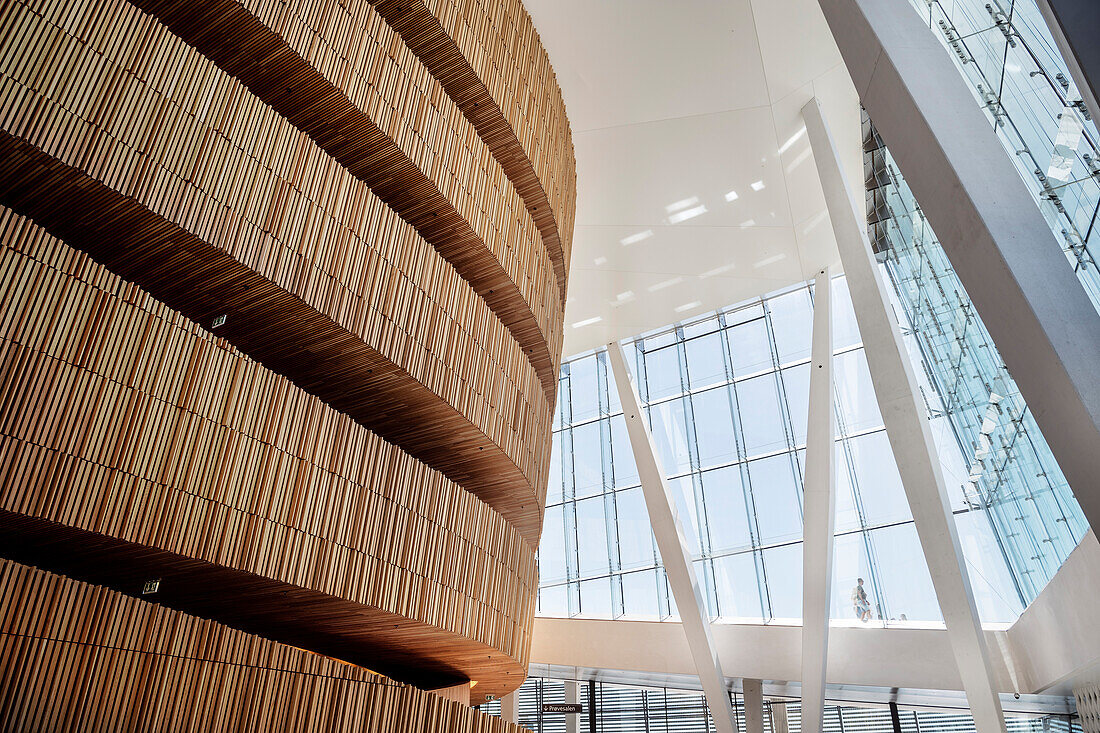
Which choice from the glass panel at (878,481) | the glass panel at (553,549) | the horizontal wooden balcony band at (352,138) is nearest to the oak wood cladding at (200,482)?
→ the horizontal wooden balcony band at (352,138)

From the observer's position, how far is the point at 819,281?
60.2 ft

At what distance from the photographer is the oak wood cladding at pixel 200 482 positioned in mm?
5656

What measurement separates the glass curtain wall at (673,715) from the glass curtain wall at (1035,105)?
1278 centimetres

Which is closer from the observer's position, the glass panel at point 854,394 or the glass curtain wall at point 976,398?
the glass curtain wall at point 976,398

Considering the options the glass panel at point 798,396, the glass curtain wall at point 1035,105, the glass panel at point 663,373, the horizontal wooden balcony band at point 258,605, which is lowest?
the horizontal wooden balcony band at point 258,605

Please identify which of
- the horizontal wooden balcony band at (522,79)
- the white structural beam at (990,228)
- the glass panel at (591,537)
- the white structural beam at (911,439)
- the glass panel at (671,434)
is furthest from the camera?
the glass panel at (591,537)

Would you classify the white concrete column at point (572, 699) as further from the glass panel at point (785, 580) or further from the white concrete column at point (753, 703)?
the glass panel at point (785, 580)

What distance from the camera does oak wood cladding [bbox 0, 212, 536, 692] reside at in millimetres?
5656

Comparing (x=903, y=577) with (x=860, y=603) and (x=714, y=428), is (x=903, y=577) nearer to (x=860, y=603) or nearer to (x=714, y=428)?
(x=860, y=603)

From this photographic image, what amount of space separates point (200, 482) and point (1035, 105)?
25.0 ft

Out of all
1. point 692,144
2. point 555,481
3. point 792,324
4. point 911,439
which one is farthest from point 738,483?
point 692,144

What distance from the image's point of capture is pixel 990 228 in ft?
17.3

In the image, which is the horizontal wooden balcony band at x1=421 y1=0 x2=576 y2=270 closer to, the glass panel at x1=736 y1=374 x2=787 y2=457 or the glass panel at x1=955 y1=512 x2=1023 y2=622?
the glass panel at x1=736 y1=374 x2=787 y2=457

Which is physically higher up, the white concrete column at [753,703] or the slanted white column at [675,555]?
the slanted white column at [675,555]
